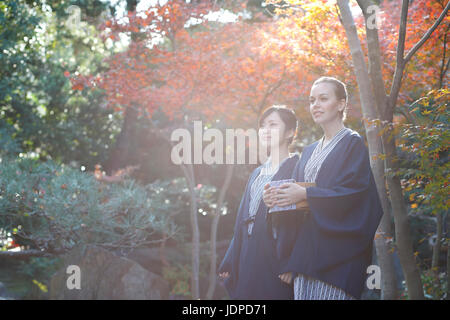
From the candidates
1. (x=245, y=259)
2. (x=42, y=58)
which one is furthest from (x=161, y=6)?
(x=42, y=58)

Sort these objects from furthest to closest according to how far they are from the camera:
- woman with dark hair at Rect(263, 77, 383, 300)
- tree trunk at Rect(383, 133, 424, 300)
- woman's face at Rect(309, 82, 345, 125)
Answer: tree trunk at Rect(383, 133, 424, 300), woman's face at Rect(309, 82, 345, 125), woman with dark hair at Rect(263, 77, 383, 300)

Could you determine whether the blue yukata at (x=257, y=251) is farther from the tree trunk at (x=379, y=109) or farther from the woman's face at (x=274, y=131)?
the tree trunk at (x=379, y=109)

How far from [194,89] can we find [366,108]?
3841 millimetres

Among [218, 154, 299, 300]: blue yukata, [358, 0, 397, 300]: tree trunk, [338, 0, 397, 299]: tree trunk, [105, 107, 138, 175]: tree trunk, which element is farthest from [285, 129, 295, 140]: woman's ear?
[105, 107, 138, 175]: tree trunk

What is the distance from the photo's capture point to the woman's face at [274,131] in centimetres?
283

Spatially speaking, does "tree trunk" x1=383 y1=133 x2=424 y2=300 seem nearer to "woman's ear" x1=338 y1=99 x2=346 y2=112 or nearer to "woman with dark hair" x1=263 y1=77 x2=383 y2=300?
"woman's ear" x1=338 y1=99 x2=346 y2=112

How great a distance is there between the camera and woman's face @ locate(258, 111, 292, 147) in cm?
283

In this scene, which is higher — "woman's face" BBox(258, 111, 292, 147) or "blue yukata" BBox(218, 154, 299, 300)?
"woman's face" BBox(258, 111, 292, 147)

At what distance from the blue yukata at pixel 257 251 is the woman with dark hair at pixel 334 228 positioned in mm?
158

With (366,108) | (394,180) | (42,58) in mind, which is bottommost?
(394,180)

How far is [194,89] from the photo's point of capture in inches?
283

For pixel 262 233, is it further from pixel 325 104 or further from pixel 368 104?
pixel 368 104
